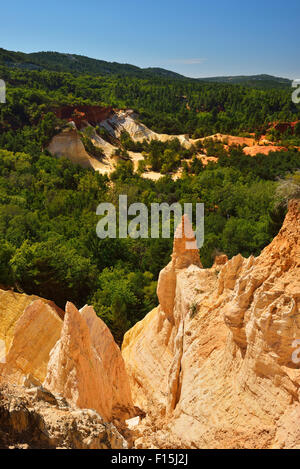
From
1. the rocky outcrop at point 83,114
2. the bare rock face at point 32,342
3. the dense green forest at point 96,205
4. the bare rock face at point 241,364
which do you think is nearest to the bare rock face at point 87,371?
the bare rock face at point 241,364

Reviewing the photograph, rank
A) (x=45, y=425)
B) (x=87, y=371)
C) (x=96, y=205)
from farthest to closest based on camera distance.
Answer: (x=96, y=205) < (x=87, y=371) < (x=45, y=425)

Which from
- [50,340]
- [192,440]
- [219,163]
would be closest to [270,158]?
[219,163]

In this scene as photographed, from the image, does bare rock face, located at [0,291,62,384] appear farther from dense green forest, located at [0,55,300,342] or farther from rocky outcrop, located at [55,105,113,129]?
rocky outcrop, located at [55,105,113,129]

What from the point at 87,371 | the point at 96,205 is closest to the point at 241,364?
the point at 87,371

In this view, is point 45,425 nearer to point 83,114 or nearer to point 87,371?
point 87,371

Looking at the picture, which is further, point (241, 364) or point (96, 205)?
point (96, 205)

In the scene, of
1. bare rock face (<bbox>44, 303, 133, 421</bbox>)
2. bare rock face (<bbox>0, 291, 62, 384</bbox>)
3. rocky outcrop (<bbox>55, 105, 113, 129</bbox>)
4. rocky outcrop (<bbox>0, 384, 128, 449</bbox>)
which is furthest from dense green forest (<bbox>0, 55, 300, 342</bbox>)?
rocky outcrop (<bbox>0, 384, 128, 449</bbox>)
